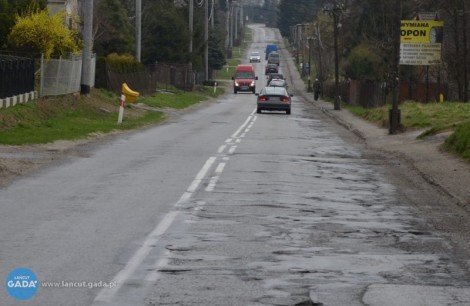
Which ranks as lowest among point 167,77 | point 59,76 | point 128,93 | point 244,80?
point 128,93

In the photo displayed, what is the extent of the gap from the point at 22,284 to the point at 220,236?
381 centimetres

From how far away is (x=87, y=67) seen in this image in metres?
41.7

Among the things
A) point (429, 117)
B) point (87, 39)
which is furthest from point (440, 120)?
point (87, 39)

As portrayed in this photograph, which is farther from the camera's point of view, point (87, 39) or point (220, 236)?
point (87, 39)

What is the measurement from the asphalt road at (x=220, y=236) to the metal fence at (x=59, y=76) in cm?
1501

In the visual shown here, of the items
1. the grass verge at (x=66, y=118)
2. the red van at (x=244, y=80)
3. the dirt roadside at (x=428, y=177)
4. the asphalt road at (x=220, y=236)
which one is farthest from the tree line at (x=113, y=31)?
the asphalt road at (x=220, y=236)

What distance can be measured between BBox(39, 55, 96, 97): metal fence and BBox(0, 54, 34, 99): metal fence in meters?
1.20

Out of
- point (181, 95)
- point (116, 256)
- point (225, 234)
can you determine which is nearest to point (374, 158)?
point (225, 234)

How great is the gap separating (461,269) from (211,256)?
2.53 meters

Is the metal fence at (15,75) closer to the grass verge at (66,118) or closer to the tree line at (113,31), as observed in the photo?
the grass verge at (66,118)

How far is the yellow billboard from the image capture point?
53469mm

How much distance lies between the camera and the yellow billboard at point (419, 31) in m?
53.5

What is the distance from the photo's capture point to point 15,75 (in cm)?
3331

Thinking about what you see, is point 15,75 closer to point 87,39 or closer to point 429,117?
point 87,39
